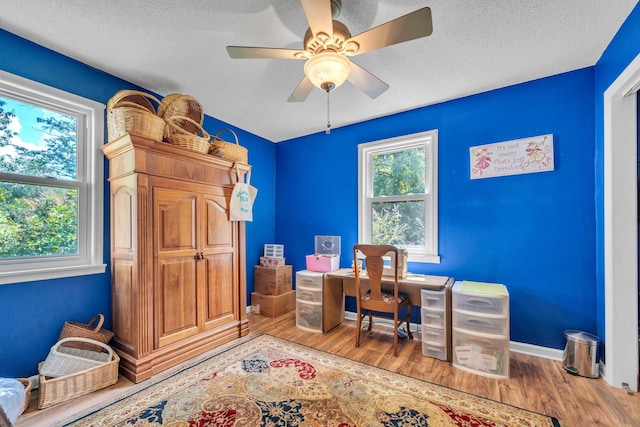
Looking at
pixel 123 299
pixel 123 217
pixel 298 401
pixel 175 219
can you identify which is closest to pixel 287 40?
pixel 175 219

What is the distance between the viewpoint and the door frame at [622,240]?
186 cm

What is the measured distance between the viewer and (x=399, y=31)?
1354 millimetres

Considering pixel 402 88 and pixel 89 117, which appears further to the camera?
pixel 402 88

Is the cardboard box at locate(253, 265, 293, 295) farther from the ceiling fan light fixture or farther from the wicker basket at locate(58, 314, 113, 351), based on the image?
the ceiling fan light fixture

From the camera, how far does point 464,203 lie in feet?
8.99

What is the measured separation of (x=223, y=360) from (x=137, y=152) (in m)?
1.78

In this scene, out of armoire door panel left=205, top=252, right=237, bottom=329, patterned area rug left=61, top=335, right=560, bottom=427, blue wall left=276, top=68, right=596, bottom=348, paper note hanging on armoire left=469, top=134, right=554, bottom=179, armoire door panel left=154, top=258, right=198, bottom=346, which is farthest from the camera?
armoire door panel left=205, top=252, right=237, bottom=329

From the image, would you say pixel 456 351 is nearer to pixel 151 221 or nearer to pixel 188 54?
pixel 151 221

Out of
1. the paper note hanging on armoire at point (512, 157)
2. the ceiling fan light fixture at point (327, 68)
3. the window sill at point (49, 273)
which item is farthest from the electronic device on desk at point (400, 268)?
the window sill at point (49, 273)

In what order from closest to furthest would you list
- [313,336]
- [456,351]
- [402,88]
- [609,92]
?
[609,92]
[456,351]
[402,88]
[313,336]

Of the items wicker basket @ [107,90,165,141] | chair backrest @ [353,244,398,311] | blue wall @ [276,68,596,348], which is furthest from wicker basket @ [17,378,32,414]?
blue wall @ [276,68,596,348]

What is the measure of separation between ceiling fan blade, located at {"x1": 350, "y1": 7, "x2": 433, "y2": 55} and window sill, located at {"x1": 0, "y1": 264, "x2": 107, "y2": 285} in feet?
8.16

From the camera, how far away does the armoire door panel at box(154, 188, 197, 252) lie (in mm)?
2166

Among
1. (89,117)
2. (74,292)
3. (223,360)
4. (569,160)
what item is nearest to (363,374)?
(223,360)
